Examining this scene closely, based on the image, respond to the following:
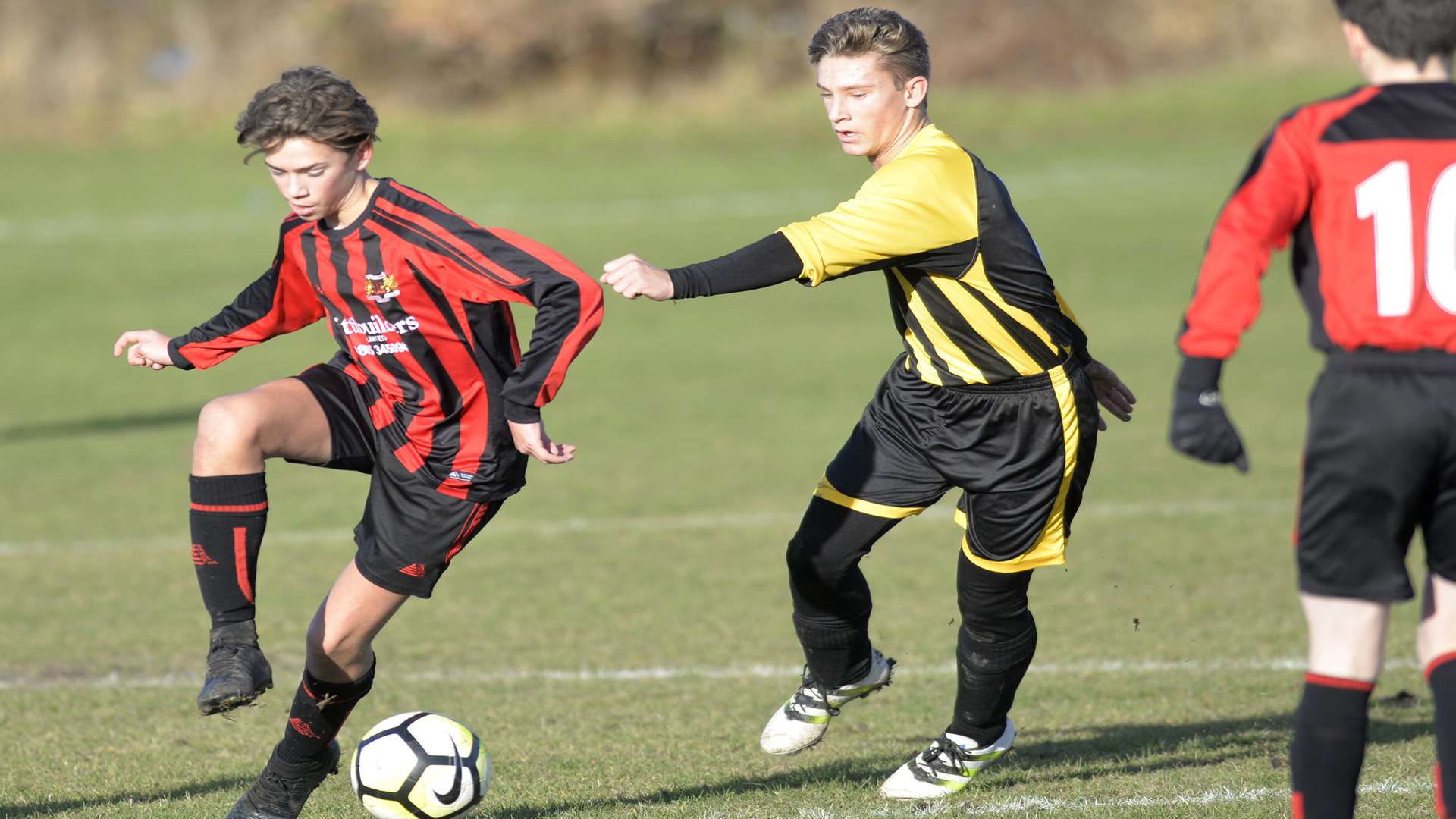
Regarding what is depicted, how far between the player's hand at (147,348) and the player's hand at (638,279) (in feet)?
4.70

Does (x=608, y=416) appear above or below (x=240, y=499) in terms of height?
below

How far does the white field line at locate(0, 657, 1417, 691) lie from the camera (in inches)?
242

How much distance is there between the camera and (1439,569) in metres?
3.38

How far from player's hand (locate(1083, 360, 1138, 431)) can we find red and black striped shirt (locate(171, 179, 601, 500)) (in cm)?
149

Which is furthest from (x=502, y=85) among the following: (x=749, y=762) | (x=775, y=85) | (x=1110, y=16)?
(x=749, y=762)

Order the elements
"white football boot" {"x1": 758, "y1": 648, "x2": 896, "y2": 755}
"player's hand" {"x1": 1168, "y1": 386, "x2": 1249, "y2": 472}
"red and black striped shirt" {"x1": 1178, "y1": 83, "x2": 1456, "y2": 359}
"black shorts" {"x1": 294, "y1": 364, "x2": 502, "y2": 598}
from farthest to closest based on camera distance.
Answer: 1. "white football boot" {"x1": 758, "y1": 648, "x2": 896, "y2": 755}
2. "black shorts" {"x1": 294, "y1": 364, "x2": 502, "y2": 598}
3. "player's hand" {"x1": 1168, "y1": 386, "x2": 1249, "y2": 472}
4. "red and black striped shirt" {"x1": 1178, "y1": 83, "x2": 1456, "y2": 359}

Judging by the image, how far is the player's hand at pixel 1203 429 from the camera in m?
3.28

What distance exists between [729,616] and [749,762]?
2.15m

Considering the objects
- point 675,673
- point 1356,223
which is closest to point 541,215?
point 675,673

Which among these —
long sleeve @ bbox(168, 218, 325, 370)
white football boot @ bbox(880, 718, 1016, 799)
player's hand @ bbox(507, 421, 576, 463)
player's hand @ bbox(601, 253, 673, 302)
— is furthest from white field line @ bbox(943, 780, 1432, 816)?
long sleeve @ bbox(168, 218, 325, 370)

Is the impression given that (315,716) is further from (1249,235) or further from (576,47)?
(576,47)

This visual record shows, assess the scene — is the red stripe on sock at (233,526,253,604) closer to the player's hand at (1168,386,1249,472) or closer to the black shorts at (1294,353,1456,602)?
the player's hand at (1168,386,1249,472)

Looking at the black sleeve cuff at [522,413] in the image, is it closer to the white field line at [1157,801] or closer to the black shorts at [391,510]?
the black shorts at [391,510]

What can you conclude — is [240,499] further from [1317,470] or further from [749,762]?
[1317,470]
